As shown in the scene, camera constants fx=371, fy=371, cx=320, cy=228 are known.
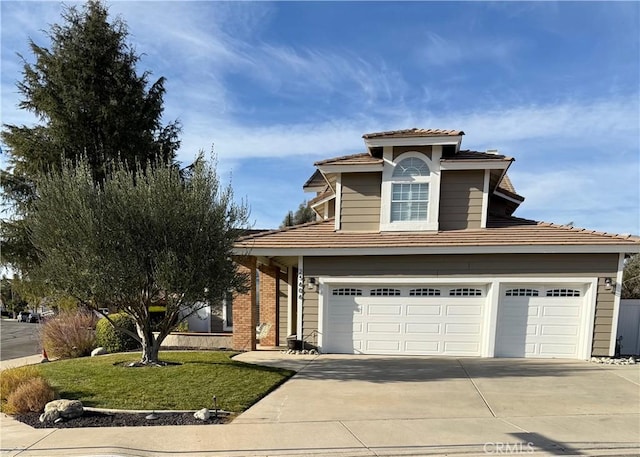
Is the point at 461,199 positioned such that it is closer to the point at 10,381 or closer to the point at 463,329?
the point at 463,329

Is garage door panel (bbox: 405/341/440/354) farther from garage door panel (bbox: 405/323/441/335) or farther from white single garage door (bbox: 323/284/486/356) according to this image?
garage door panel (bbox: 405/323/441/335)

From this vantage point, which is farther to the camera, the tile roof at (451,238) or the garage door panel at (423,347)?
the garage door panel at (423,347)

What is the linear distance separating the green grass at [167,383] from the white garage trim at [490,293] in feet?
9.64

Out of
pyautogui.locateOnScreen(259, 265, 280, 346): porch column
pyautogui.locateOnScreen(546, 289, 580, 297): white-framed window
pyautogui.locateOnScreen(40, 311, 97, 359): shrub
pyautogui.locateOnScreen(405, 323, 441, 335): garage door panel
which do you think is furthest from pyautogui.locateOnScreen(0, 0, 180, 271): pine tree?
pyautogui.locateOnScreen(546, 289, 580, 297): white-framed window

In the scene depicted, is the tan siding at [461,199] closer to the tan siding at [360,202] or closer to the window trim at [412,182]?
the window trim at [412,182]

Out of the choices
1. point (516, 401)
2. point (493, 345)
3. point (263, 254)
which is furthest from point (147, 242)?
point (493, 345)

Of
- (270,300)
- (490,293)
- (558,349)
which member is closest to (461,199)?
(490,293)

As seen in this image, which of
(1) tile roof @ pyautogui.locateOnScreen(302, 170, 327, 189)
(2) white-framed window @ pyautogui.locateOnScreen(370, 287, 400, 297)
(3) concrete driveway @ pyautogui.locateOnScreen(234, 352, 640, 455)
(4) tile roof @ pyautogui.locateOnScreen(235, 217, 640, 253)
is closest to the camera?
(3) concrete driveway @ pyautogui.locateOnScreen(234, 352, 640, 455)

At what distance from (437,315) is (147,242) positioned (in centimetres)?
795

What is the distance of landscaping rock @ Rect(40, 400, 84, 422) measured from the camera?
5.60 m

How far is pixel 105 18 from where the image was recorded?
1609 cm

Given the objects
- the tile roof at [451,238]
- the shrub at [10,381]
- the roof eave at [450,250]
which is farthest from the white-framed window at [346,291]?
the shrub at [10,381]

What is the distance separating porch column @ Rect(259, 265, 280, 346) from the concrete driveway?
11.8ft

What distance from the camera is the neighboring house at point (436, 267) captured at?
1027 cm
